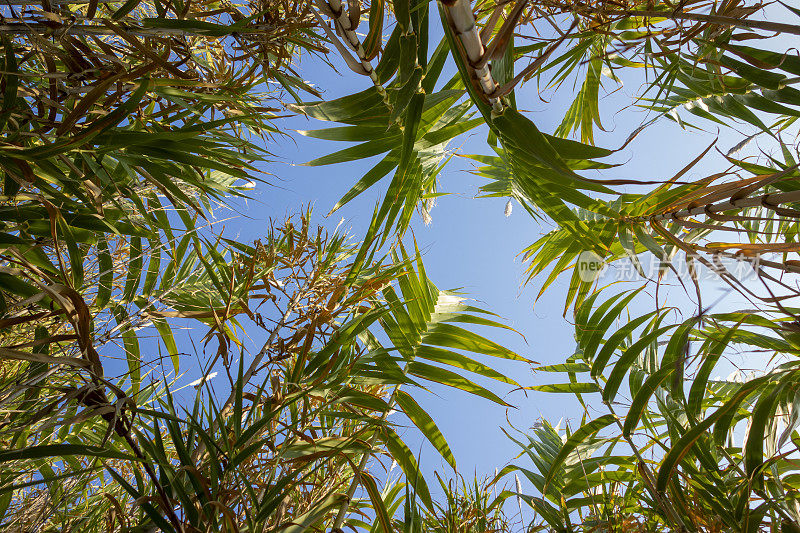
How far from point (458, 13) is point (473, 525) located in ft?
2.86

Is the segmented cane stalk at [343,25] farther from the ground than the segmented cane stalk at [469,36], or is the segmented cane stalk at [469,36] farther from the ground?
the segmented cane stalk at [343,25]

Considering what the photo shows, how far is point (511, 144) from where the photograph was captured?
1.81 ft

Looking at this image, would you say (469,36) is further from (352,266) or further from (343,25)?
(352,266)

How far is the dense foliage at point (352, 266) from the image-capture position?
437 millimetres

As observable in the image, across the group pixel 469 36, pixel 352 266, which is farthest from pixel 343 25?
pixel 352 266

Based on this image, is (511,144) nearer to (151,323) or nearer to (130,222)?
(130,222)

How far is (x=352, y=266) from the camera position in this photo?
693 millimetres

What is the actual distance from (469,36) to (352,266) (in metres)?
0.41

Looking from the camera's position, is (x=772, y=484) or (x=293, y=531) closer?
(x=293, y=531)

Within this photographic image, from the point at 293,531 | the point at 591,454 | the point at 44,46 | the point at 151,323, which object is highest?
the point at 44,46

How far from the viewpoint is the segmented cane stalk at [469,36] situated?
33 cm

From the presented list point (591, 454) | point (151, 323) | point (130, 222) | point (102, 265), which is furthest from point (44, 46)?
point (591, 454)

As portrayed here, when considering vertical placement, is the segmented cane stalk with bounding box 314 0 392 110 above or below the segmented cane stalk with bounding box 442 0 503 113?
above

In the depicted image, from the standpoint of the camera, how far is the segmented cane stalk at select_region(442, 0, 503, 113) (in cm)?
33
